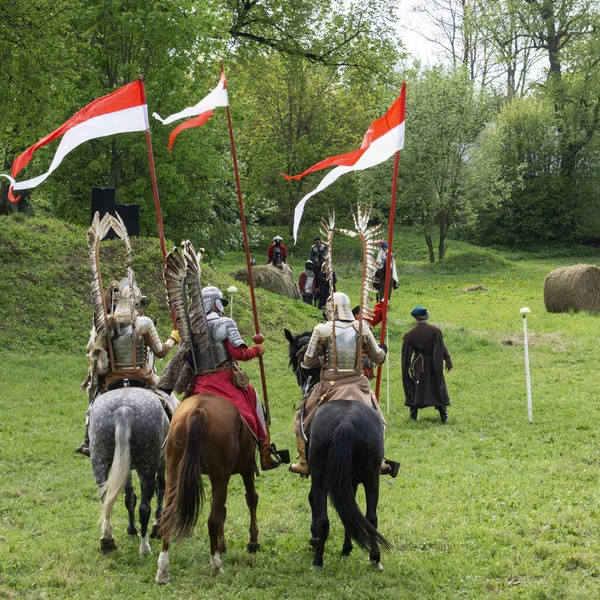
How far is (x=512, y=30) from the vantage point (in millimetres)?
47844

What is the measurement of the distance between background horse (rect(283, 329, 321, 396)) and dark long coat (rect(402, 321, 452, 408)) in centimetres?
514

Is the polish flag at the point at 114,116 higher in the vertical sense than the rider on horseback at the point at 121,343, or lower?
higher

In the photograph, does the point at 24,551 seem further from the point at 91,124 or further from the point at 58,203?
the point at 58,203

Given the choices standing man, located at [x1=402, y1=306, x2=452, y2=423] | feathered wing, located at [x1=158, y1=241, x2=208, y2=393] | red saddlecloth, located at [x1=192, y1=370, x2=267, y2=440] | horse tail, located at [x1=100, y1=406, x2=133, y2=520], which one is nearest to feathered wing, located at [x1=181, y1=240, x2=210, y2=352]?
feathered wing, located at [x1=158, y1=241, x2=208, y2=393]

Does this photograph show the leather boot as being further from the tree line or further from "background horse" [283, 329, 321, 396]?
the tree line

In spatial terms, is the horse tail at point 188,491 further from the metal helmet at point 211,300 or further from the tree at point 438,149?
the tree at point 438,149

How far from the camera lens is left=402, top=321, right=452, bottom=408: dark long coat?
14422 mm

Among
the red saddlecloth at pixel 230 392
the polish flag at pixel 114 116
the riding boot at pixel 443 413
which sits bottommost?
the riding boot at pixel 443 413

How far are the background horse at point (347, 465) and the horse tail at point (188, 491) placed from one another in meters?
1.05

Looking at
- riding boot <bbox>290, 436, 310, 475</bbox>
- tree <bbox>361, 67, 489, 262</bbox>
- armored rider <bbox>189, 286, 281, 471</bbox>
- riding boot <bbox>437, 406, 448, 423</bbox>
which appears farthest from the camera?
tree <bbox>361, 67, 489, 262</bbox>

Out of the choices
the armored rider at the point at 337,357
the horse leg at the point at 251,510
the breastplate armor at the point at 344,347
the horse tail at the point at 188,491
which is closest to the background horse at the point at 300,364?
the armored rider at the point at 337,357

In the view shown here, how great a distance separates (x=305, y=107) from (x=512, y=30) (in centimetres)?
1282

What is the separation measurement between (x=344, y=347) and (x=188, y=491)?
211 cm

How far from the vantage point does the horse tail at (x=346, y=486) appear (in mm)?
7383
